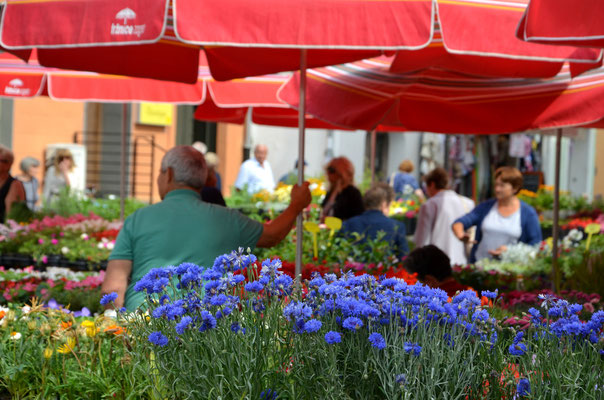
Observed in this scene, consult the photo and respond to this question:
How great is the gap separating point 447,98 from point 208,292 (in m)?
4.42

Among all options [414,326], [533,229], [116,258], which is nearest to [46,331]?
[116,258]

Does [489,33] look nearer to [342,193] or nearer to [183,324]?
[183,324]

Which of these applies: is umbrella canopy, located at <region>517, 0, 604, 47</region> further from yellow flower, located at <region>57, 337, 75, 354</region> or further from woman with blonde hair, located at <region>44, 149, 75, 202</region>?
woman with blonde hair, located at <region>44, 149, 75, 202</region>

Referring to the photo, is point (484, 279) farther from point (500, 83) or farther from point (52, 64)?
point (52, 64)

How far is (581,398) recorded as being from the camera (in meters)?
2.15

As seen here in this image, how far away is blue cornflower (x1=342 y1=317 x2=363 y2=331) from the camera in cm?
207

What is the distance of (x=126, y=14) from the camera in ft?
12.4

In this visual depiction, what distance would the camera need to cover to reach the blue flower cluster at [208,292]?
7.32 ft

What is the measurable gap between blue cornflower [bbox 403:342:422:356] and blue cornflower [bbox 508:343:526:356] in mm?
275

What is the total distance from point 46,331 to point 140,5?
4.81 ft

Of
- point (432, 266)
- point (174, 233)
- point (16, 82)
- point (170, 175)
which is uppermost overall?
point (16, 82)

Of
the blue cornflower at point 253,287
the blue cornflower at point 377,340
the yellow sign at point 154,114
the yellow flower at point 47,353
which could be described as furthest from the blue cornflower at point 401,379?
the yellow sign at point 154,114

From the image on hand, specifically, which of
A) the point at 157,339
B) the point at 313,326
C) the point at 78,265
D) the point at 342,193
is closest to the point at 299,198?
the point at 157,339

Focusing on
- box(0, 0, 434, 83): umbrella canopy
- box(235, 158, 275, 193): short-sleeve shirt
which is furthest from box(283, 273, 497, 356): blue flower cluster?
box(235, 158, 275, 193): short-sleeve shirt
